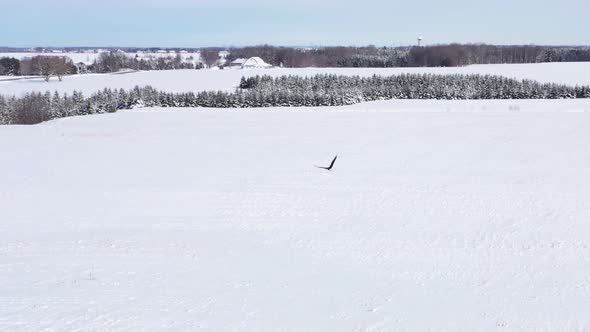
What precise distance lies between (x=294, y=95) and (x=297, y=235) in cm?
4121

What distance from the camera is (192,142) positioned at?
113 feet

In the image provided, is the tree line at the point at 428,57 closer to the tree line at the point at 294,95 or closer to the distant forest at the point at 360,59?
the distant forest at the point at 360,59

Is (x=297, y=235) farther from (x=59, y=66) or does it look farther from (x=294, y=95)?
(x=59, y=66)

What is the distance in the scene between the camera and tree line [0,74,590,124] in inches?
2143

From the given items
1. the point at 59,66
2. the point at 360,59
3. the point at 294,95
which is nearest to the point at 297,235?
the point at 294,95

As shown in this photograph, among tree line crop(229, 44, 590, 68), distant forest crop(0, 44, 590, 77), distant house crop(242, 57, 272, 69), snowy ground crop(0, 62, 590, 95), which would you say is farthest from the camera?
distant house crop(242, 57, 272, 69)

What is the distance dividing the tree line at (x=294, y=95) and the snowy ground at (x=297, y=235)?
817 inches

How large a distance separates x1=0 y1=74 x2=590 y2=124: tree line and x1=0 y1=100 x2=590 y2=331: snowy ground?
2076 centimetres

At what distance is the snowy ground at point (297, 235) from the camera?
10641mm

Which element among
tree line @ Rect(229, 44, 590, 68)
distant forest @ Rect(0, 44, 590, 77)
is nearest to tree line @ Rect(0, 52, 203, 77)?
distant forest @ Rect(0, 44, 590, 77)

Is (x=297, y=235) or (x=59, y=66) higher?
(x=59, y=66)

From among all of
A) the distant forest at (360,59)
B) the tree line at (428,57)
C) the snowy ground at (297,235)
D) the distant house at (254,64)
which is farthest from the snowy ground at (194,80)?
the snowy ground at (297,235)

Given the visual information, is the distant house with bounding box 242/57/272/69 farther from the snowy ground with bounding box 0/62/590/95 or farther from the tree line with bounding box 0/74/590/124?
the tree line with bounding box 0/74/590/124

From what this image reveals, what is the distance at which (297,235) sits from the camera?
1612 centimetres
